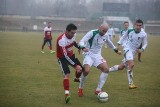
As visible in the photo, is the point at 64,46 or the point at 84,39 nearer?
the point at 64,46

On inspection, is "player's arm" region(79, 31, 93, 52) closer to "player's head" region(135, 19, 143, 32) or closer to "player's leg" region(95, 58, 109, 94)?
"player's leg" region(95, 58, 109, 94)

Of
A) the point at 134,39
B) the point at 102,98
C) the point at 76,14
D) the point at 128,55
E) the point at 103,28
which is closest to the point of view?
the point at 102,98

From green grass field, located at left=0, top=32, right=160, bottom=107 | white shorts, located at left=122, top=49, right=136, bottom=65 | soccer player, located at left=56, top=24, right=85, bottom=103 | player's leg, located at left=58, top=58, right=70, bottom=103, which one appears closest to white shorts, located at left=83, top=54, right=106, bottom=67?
soccer player, located at left=56, top=24, right=85, bottom=103

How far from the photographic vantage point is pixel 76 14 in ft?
308

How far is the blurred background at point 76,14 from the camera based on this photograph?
72.4m

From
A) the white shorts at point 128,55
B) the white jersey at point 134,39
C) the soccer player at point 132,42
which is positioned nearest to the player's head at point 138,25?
the soccer player at point 132,42

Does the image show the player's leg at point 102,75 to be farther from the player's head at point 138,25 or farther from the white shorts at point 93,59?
the player's head at point 138,25

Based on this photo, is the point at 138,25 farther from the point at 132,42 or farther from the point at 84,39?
the point at 84,39

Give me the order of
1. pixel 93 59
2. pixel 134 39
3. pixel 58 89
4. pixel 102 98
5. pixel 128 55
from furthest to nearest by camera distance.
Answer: pixel 134 39
pixel 128 55
pixel 58 89
pixel 93 59
pixel 102 98

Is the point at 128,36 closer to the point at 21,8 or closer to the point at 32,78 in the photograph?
the point at 32,78

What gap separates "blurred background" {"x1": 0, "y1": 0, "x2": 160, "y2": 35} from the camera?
7244cm

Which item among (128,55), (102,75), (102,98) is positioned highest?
(128,55)

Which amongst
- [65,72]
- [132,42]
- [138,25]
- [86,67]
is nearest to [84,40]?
[86,67]

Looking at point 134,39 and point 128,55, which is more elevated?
point 134,39
